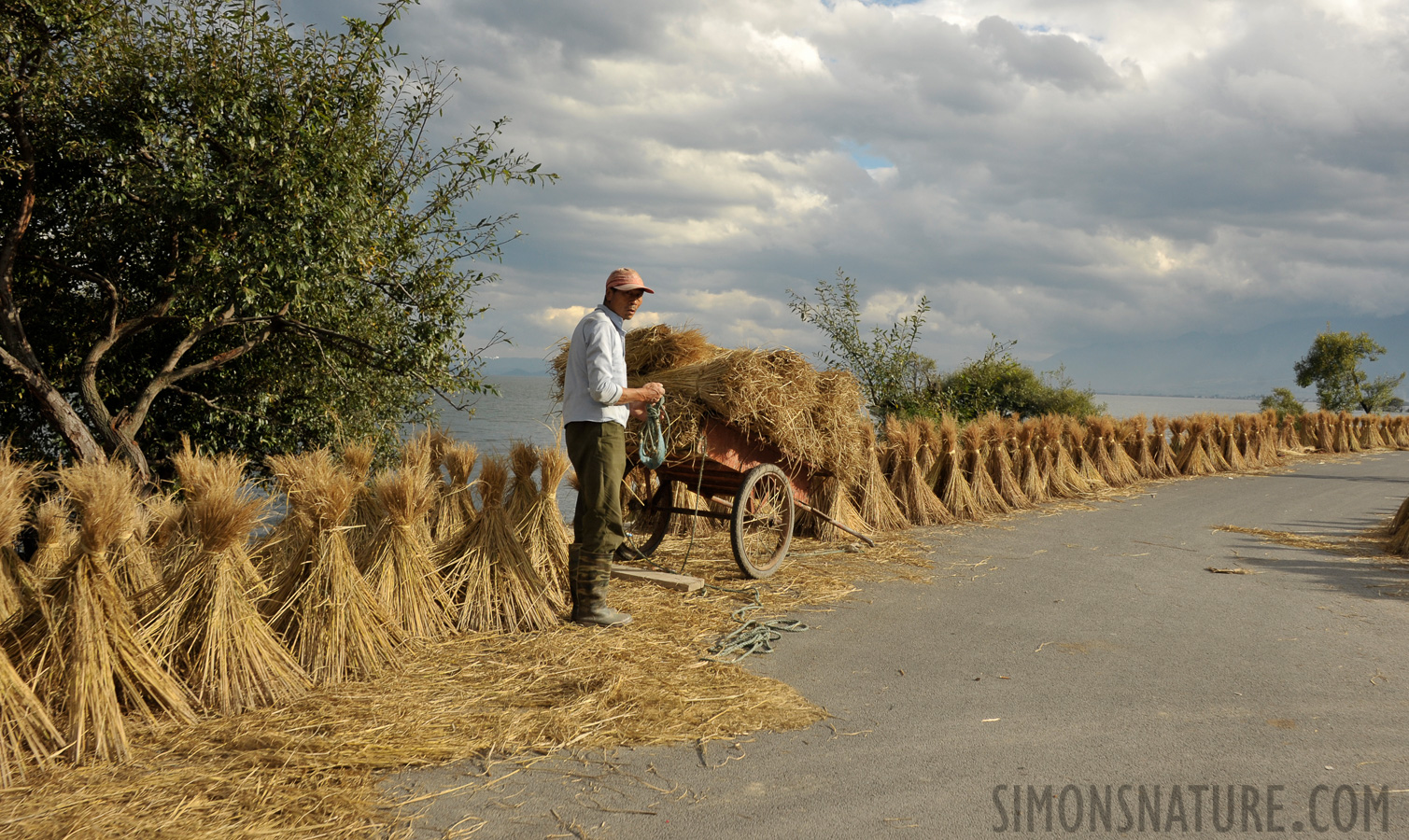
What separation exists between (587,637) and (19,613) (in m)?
2.28

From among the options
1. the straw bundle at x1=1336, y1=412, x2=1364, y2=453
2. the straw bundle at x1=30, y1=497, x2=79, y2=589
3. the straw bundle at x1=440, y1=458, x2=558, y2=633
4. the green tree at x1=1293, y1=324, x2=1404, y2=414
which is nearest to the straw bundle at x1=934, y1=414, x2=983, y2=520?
the straw bundle at x1=440, y1=458, x2=558, y2=633

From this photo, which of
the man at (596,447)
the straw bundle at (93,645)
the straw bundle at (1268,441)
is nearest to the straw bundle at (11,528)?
the straw bundle at (93,645)

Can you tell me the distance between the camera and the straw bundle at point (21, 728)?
2.46 meters

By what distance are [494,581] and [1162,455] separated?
41.0 feet

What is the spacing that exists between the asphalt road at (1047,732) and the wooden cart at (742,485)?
2.78ft

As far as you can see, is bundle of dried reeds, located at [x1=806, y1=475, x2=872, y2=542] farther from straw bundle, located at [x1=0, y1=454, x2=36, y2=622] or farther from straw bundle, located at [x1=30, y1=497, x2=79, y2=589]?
straw bundle, located at [x1=0, y1=454, x2=36, y2=622]

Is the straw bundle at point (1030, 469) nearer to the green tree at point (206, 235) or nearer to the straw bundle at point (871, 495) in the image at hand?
the straw bundle at point (871, 495)

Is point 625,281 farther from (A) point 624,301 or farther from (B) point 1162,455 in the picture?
(B) point 1162,455

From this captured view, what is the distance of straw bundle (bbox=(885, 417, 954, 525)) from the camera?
26.9 feet

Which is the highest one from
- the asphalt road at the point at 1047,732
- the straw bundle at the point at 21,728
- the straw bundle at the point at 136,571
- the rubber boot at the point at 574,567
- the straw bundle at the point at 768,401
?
the straw bundle at the point at 768,401

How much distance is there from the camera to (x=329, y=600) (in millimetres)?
3402

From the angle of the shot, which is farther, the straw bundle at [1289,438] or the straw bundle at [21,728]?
the straw bundle at [1289,438]

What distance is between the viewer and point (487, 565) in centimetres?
418

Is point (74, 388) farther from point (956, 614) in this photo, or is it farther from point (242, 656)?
point (956, 614)
